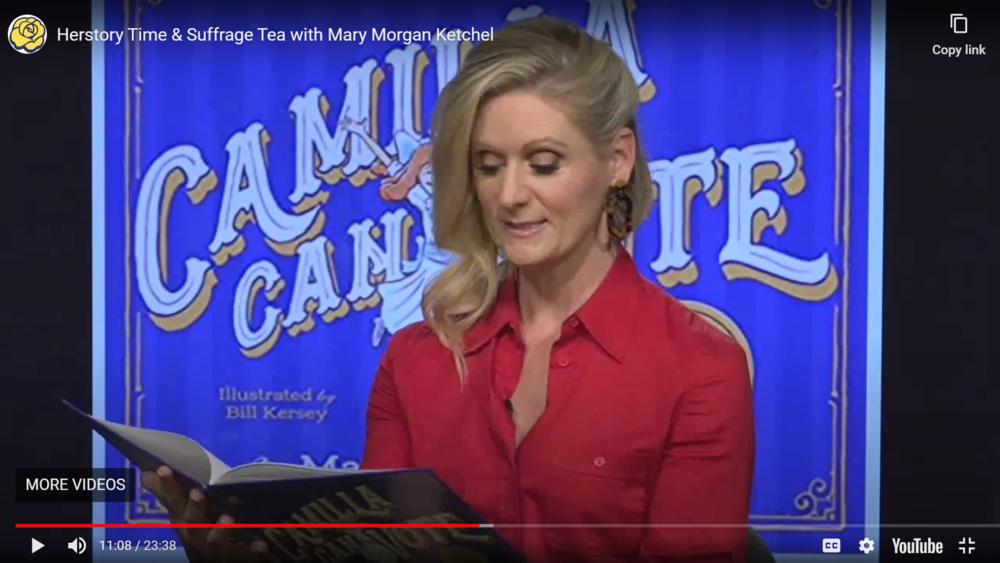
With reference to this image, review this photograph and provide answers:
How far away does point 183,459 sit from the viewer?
237 cm

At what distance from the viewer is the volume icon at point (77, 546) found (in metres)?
2.46

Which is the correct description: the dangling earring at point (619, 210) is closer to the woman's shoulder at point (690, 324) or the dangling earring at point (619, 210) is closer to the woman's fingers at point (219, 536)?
the woman's shoulder at point (690, 324)

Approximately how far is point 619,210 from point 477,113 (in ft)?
0.94

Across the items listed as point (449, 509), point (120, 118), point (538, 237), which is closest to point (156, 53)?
point (120, 118)

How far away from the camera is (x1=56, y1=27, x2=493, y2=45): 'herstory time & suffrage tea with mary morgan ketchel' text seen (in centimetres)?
239

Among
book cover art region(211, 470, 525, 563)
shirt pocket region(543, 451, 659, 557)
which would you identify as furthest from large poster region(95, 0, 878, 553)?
shirt pocket region(543, 451, 659, 557)

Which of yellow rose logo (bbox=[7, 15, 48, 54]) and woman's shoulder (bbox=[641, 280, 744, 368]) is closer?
woman's shoulder (bbox=[641, 280, 744, 368])

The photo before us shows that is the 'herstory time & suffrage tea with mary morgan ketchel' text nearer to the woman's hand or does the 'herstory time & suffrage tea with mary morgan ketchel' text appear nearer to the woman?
the woman

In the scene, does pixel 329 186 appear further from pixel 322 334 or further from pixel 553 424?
pixel 553 424

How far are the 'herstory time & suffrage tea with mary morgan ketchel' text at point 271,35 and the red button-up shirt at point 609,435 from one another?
1.46ft

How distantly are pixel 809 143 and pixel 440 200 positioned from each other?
63 cm

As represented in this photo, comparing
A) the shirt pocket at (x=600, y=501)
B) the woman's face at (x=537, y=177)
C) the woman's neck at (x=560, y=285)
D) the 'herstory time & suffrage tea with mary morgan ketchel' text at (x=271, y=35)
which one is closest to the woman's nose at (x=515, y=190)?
the woman's face at (x=537, y=177)

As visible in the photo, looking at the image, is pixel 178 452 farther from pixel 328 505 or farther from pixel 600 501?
pixel 600 501

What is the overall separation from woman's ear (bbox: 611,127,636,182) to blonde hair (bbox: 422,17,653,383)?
10 millimetres
